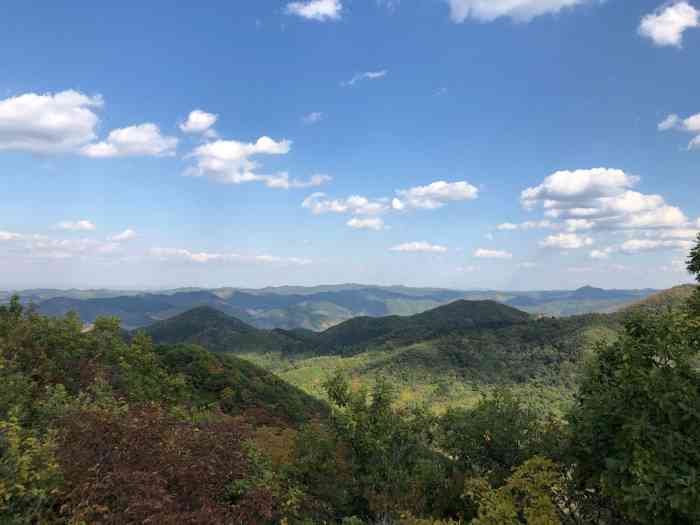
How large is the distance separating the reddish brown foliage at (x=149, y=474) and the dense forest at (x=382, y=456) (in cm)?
5

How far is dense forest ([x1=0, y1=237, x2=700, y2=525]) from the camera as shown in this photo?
11.9 m

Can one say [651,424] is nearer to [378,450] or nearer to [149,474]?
[149,474]

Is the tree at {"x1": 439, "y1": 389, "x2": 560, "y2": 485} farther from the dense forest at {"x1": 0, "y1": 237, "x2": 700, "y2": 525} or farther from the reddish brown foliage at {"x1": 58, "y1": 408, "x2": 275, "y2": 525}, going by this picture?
the reddish brown foliage at {"x1": 58, "y1": 408, "x2": 275, "y2": 525}

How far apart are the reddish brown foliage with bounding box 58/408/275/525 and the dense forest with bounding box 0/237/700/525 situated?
0.17ft

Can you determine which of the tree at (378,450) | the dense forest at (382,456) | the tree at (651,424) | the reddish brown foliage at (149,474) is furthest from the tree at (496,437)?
the reddish brown foliage at (149,474)

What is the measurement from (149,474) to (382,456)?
72.7ft

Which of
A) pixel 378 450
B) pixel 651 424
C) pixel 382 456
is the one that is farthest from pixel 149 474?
pixel 382 456

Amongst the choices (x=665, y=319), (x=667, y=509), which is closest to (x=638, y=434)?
(x=667, y=509)

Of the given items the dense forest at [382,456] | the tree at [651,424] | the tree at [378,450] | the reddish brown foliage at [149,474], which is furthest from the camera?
the tree at [378,450]

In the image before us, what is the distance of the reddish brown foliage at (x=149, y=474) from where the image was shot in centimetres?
1064

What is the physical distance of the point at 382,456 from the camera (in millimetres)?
29844

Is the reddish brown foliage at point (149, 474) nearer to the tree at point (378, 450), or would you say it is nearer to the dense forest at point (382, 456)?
the dense forest at point (382, 456)

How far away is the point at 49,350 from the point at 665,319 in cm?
5742

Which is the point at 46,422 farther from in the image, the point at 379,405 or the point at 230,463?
the point at 379,405
